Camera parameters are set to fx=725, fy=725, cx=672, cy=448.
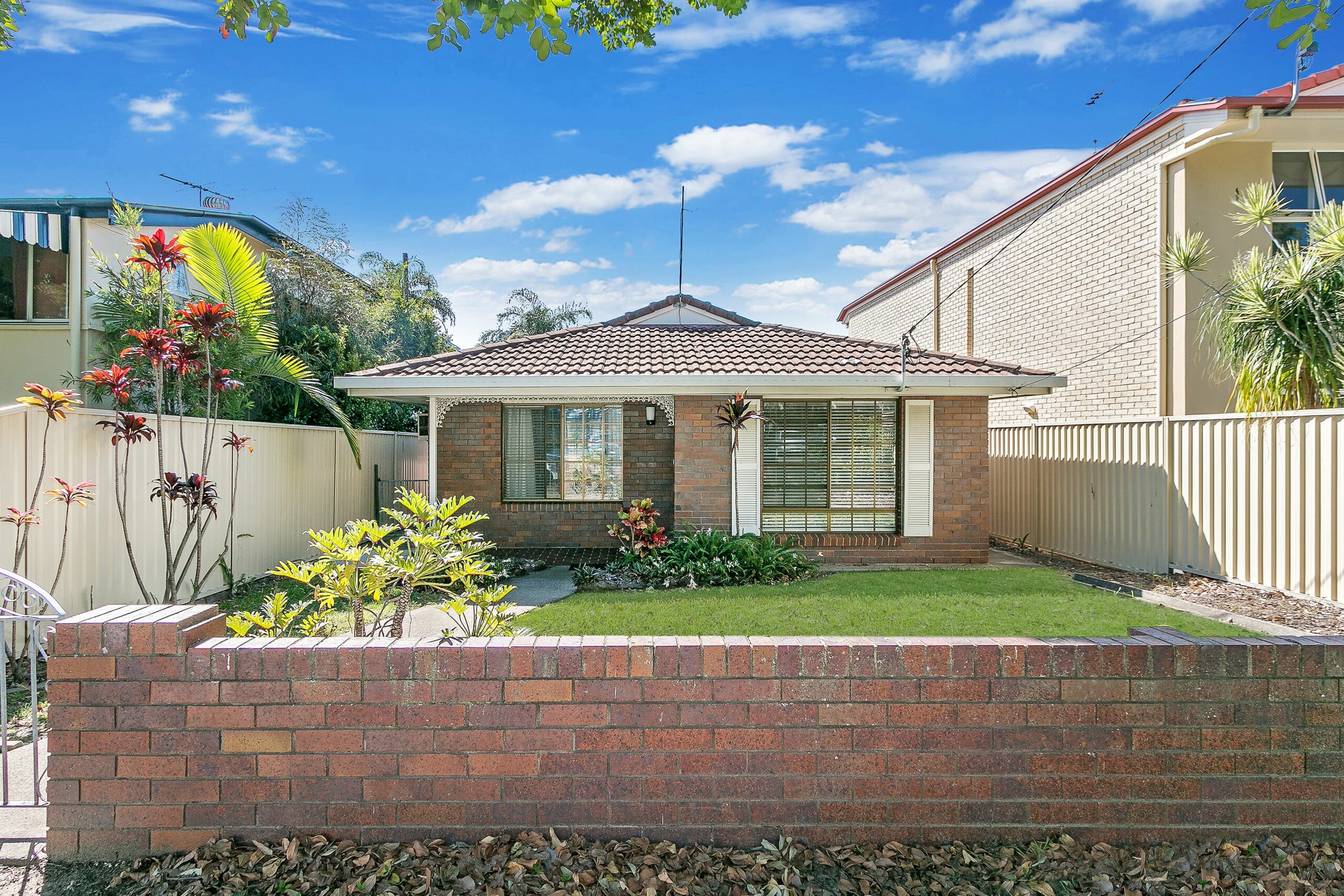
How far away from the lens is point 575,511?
1153 centimetres

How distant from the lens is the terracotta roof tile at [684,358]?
31.8 feet

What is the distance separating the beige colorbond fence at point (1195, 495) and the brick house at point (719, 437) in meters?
1.32

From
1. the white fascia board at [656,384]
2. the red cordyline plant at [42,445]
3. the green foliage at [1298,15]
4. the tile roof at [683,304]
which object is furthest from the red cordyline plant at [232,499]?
the green foliage at [1298,15]

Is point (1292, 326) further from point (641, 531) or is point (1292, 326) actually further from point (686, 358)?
point (641, 531)

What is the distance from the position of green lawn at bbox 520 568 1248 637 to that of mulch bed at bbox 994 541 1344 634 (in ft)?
1.85

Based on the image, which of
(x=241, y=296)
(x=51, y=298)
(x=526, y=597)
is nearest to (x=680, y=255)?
(x=241, y=296)

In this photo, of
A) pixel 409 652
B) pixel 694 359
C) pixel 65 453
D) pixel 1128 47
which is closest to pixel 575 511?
pixel 694 359

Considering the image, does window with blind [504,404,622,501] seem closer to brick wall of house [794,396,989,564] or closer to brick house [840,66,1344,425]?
brick wall of house [794,396,989,564]

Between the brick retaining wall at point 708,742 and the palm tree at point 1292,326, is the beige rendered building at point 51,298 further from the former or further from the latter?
the palm tree at point 1292,326

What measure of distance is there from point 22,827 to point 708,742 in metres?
2.80

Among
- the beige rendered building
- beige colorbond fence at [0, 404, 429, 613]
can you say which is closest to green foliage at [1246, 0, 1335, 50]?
beige colorbond fence at [0, 404, 429, 613]

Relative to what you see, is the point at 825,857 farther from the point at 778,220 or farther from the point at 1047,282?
the point at 778,220

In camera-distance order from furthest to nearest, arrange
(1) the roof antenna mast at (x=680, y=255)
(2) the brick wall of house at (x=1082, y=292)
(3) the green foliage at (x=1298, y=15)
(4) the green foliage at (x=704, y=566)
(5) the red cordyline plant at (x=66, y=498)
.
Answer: (1) the roof antenna mast at (x=680, y=255) < (2) the brick wall of house at (x=1082, y=292) < (4) the green foliage at (x=704, y=566) < (5) the red cordyline plant at (x=66, y=498) < (3) the green foliage at (x=1298, y=15)

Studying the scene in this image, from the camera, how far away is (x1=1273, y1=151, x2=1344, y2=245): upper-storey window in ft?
33.0
